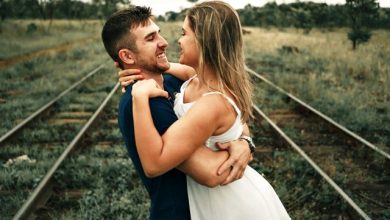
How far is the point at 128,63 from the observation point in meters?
2.23

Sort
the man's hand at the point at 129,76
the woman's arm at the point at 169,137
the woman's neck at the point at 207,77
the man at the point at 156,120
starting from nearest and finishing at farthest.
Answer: the woman's arm at the point at 169,137 < the man at the point at 156,120 < the woman's neck at the point at 207,77 < the man's hand at the point at 129,76

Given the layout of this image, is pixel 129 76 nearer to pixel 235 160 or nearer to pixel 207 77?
pixel 207 77

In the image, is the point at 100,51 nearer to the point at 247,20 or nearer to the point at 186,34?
the point at 186,34

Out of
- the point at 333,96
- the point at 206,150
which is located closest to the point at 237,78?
the point at 206,150

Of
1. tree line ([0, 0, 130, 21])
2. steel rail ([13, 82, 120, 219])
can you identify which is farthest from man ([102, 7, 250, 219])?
tree line ([0, 0, 130, 21])

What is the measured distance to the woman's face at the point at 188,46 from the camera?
2.03 m

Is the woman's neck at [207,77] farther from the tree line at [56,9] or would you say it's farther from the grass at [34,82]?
the tree line at [56,9]

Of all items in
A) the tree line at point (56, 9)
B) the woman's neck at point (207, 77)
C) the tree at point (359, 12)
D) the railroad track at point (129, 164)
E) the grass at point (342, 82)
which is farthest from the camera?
the tree line at point (56, 9)

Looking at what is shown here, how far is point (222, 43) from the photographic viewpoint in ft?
6.42

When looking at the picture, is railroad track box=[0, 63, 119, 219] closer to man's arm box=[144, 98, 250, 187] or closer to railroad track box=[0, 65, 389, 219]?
railroad track box=[0, 65, 389, 219]

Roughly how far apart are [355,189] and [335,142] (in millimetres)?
1777

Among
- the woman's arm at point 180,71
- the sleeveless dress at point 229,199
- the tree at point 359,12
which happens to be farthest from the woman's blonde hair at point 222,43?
the tree at point 359,12

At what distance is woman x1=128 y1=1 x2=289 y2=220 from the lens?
1784 mm

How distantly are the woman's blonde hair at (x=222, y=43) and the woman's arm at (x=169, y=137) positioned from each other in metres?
0.22
